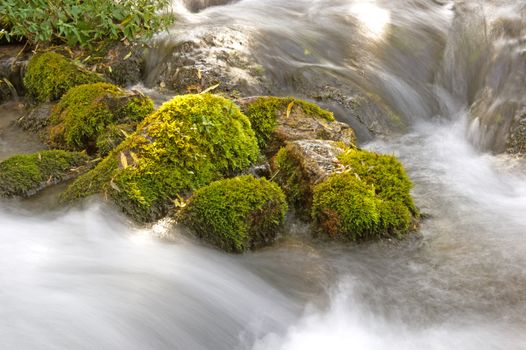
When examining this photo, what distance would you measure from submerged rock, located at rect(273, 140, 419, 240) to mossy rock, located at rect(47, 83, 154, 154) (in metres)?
1.72

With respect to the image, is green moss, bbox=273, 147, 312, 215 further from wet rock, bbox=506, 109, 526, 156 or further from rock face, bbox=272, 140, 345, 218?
wet rock, bbox=506, 109, 526, 156

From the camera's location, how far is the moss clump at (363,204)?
177 inches

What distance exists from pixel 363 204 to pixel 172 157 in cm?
157

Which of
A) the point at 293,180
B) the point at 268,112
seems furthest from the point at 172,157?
the point at 268,112

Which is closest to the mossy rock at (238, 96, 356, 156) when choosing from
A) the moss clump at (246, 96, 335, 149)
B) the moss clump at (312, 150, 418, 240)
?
the moss clump at (246, 96, 335, 149)

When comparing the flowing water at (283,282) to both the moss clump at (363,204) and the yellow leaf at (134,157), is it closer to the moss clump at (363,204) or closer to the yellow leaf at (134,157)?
the moss clump at (363,204)

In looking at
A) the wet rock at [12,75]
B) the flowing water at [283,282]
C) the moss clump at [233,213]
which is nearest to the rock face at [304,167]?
the flowing water at [283,282]

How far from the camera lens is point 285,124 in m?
5.62

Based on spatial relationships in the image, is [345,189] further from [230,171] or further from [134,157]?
[134,157]

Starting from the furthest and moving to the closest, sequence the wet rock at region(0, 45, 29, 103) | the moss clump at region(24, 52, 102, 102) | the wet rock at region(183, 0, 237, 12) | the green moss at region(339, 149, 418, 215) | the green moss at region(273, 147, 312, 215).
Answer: the wet rock at region(183, 0, 237, 12), the wet rock at region(0, 45, 29, 103), the moss clump at region(24, 52, 102, 102), the green moss at region(273, 147, 312, 215), the green moss at region(339, 149, 418, 215)

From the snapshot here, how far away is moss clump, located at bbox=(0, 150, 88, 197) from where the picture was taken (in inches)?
196

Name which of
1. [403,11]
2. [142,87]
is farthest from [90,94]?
[403,11]

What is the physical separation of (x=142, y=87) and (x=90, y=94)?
119 centimetres

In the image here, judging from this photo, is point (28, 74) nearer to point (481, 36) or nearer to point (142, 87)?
point (142, 87)
